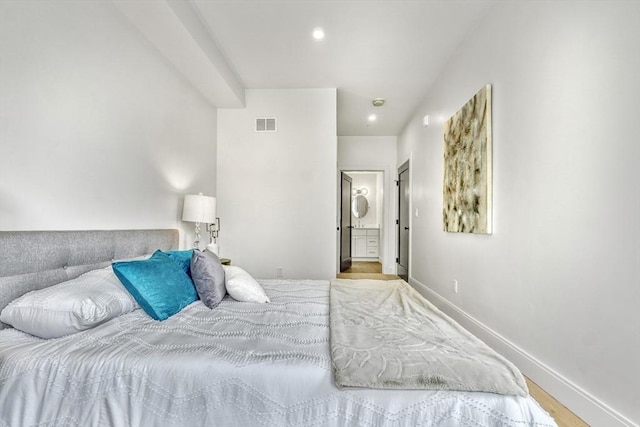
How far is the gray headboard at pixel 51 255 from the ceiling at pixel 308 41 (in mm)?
1645

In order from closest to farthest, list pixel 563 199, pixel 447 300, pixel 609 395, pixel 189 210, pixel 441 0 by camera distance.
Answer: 1. pixel 609 395
2. pixel 563 199
3. pixel 441 0
4. pixel 189 210
5. pixel 447 300

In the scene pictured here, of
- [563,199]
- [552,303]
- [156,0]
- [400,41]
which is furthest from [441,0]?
[552,303]

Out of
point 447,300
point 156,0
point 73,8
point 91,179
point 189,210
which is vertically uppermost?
point 156,0

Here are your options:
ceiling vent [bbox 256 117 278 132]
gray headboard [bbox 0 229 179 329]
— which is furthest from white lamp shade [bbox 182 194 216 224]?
ceiling vent [bbox 256 117 278 132]

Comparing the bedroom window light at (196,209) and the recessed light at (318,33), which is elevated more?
the recessed light at (318,33)

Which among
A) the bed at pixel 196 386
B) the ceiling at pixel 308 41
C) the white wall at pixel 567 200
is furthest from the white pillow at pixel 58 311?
the white wall at pixel 567 200

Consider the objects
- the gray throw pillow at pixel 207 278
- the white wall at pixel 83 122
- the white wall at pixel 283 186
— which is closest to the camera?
the white wall at pixel 83 122

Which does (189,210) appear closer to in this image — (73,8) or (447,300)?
(73,8)

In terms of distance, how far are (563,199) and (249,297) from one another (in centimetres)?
191

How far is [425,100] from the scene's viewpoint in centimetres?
429

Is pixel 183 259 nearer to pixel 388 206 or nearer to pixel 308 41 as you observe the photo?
pixel 308 41

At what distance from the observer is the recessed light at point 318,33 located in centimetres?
283

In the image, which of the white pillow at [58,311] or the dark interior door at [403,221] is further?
the dark interior door at [403,221]

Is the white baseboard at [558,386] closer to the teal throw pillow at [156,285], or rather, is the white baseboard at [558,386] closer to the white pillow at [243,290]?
the white pillow at [243,290]
